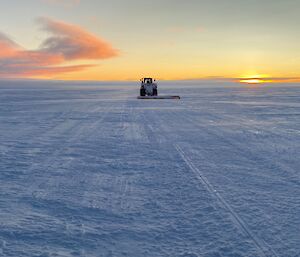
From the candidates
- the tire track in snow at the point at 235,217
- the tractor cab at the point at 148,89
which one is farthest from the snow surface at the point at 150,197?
the tractor cab at the point at 148,89

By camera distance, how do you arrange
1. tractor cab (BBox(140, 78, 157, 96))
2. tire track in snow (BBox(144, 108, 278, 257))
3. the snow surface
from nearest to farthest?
1. tire track in snow (BBox(144, 108, 278, 257))
2. the snow surface
3. tractor cab (BBox(140, 78, 157, 96))

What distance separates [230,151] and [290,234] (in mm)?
4978

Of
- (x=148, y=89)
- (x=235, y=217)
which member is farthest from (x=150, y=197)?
(x=148, y=89)

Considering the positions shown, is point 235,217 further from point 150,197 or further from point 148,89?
point 148,89

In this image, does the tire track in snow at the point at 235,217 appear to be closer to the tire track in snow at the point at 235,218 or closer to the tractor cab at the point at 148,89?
the tire track in snow at the point at 235,218

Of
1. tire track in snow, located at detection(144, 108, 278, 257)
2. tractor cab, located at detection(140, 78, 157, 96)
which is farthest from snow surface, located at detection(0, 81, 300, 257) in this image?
tractor cab, located at detection(140, 78, 157, 96)

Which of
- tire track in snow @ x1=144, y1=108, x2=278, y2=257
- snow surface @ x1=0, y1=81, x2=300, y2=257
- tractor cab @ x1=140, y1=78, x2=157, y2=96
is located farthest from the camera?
Result: tractor cab @ x1=140, y1=78, x2=157, y2=96

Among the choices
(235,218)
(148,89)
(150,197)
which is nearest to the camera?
(235,218)

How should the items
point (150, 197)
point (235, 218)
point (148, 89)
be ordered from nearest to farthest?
point (235, 218) → point (150, 197) → point (148, 89)

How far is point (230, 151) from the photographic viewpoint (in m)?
8.75

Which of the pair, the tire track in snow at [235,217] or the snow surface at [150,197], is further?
the snow surface at [150,197]

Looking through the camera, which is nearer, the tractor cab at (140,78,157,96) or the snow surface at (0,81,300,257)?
the snow surface at (0,81,300,257)

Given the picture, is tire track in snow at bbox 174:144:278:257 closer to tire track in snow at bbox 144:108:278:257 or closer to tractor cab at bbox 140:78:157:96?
tire track in snow at bbox 144:108:278:257

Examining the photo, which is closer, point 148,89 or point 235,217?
point 235,217
